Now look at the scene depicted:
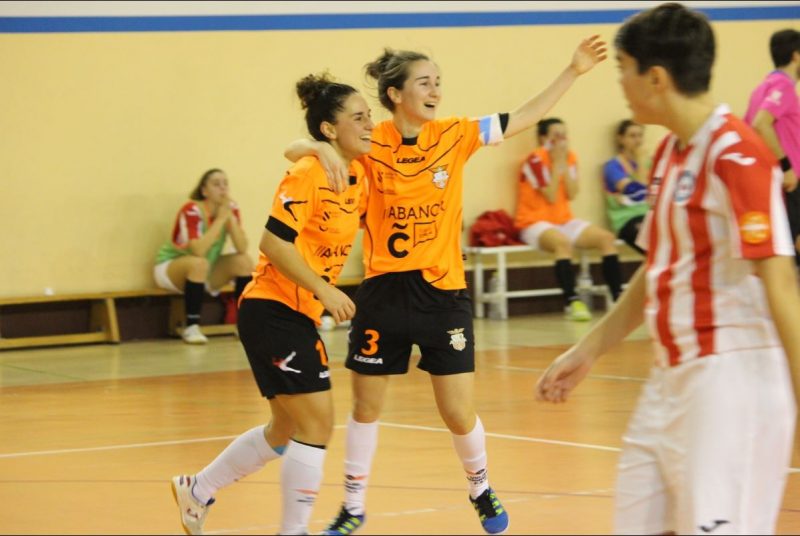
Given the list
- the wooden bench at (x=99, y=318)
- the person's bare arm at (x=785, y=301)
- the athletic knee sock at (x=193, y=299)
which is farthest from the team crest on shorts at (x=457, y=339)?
the wooden bench at (x=99, y=318)

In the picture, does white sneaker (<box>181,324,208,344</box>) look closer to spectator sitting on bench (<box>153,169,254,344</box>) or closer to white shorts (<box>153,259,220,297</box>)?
spectator sitting on bench (<box>153,169,254,344</box>)

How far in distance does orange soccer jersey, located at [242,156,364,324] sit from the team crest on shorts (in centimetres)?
55

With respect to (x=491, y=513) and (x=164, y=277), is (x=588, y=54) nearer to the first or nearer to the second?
(x=491, y=513)

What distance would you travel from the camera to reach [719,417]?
106 inches

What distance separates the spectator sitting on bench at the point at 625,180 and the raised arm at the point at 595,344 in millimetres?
10576

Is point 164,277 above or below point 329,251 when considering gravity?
below

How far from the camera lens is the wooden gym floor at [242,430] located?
16.5ft

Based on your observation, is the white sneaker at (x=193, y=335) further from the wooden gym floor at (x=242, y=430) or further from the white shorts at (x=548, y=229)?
the white shorts at (x=548, y=229)

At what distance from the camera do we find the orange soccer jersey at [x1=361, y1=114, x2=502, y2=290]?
4992mm

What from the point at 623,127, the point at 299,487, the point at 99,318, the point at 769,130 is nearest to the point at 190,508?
the point at 299,487

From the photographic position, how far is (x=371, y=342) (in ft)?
→ 16.1

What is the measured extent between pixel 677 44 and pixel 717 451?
867 mm

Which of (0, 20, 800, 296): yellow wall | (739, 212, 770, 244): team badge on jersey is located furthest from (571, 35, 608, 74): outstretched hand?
(0, 20, 800, 296): yellow wall

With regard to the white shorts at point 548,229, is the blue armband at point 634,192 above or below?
above
